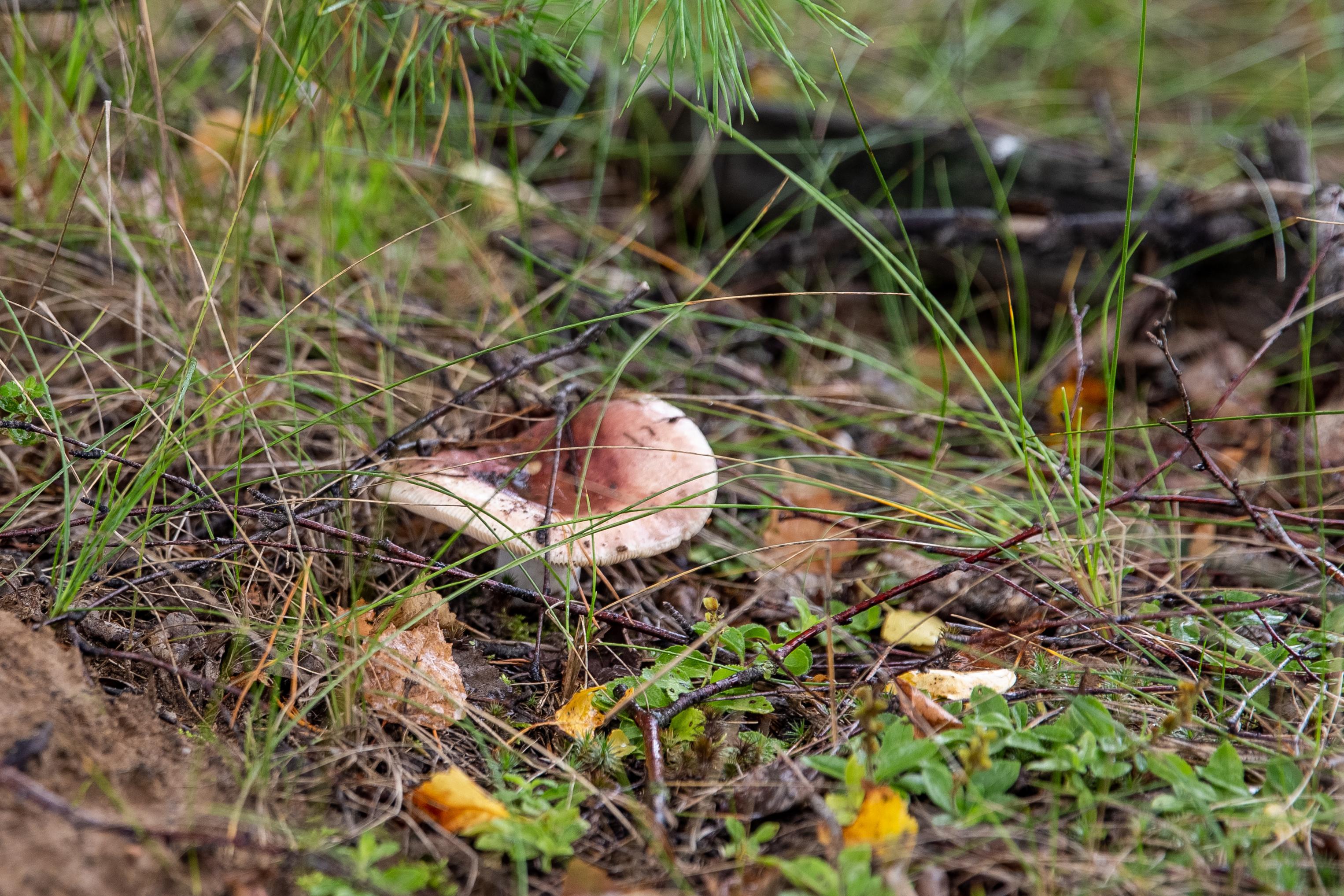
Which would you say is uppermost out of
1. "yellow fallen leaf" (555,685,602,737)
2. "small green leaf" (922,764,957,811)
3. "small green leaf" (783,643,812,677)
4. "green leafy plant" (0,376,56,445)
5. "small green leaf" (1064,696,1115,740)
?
"green leafy plant" (0,376,56,445)

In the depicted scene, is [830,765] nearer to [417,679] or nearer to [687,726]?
[687,726]

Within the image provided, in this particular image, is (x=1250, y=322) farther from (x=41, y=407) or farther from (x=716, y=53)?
(x=41, y=407)

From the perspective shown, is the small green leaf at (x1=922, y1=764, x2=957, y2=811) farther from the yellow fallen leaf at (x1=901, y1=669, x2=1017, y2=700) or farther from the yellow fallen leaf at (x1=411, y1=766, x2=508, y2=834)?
the yellow fallen leaf at (x1=411, y1=766, x2=508, y2=834)

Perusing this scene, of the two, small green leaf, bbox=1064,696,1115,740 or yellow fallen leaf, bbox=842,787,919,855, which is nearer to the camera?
yellow fallen leaf, bbox=842,787,919,855

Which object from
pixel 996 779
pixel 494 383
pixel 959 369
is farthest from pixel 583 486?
pixel 959 369

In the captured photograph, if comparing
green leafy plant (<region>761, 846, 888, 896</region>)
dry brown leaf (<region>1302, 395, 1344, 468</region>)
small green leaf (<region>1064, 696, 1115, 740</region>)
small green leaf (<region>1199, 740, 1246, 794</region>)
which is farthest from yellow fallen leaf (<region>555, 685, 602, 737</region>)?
dry brown leaf (<region>1302, 395, 1344, 468</region>)

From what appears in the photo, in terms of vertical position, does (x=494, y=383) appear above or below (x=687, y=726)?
above

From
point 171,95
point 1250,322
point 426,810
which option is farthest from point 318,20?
point 1250,322
